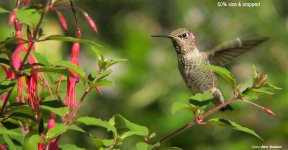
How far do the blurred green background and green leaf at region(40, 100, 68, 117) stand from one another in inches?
90.7

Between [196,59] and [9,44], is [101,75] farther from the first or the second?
[196,59]

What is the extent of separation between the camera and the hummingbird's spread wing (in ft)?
8.91

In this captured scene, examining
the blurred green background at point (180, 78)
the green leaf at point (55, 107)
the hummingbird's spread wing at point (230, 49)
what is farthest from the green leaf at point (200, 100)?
the blurred green background at point (180, 78)

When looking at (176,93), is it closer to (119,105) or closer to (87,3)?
(119,105)

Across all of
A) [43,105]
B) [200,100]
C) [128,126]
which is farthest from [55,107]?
[200,100]

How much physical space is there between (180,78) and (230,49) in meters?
2.07

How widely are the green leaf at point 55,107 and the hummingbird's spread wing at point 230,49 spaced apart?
123cm

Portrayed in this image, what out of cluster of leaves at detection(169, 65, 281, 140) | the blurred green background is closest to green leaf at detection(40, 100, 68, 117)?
cluster of leaves at detection(169, 65, 281, 140)

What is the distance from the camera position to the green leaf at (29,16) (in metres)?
1.54

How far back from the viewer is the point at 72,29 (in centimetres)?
687

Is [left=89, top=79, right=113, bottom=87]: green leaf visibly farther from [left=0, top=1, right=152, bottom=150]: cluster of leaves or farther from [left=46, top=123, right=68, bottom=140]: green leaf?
[left=46, top=123, right=68, bottom=140]: green leaf

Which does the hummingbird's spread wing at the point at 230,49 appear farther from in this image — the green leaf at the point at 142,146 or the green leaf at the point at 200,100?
the green leaf at the point at 142,146

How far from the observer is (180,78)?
16.3ft

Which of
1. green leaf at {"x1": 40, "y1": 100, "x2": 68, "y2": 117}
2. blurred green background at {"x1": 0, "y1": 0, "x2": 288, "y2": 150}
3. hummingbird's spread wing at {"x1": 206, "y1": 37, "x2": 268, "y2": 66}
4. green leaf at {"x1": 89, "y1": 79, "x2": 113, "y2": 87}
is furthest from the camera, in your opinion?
blurred green background at {"x1": 0, "y1": 0, "x2": 288, "y2": 150}
